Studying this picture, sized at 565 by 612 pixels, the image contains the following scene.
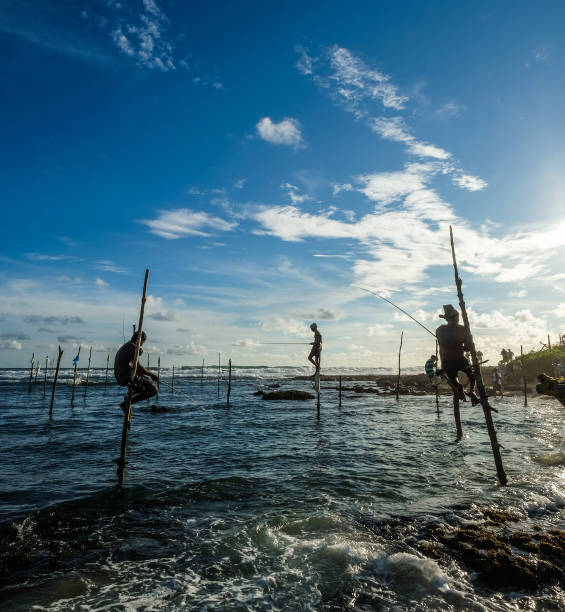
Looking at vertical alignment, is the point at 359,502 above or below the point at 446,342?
below

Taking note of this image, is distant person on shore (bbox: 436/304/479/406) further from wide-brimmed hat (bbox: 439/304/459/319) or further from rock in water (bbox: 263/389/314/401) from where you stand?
rock in water (bbox: 263/389/314/401)

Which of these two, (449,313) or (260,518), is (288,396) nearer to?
(449,313)

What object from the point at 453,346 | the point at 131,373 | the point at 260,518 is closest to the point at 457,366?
the point at 453,346

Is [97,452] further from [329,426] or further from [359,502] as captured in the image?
[329,426]

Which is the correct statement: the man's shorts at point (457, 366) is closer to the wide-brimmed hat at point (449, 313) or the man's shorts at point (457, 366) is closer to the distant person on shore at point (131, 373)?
the wide-brimmed hat at point (449, 313)

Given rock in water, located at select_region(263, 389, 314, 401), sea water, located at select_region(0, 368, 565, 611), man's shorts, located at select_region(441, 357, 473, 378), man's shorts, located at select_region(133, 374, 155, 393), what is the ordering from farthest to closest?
rock in water, located at select_region(263, 389, 314, 401)
man's shorts, located at select_region(441, 357, 473, 378)
man's shorts, located at select_region(133, 374, 155, 393)
sea water, located at select_region(0, 368, 565, 611)

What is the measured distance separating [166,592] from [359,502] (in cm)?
501

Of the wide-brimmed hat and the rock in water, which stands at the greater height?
the wide-brimmed hat

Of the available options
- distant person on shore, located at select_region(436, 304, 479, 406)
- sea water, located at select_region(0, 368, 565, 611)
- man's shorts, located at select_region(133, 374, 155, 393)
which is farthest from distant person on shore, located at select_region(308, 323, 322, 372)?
man's shorts, located at select_region(133, 374, 155, 393)

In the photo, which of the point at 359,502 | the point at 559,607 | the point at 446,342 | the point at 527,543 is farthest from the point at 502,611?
the point at 446,342

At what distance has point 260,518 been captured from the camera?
8.00 meters

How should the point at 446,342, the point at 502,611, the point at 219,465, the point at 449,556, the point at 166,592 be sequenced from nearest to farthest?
the point at 502,611 < the point at 166,592 < the point at 449,556 < the point at 446,342 < the point at 219,465

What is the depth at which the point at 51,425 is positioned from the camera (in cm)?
2197

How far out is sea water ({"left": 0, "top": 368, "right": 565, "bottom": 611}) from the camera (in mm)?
5219
